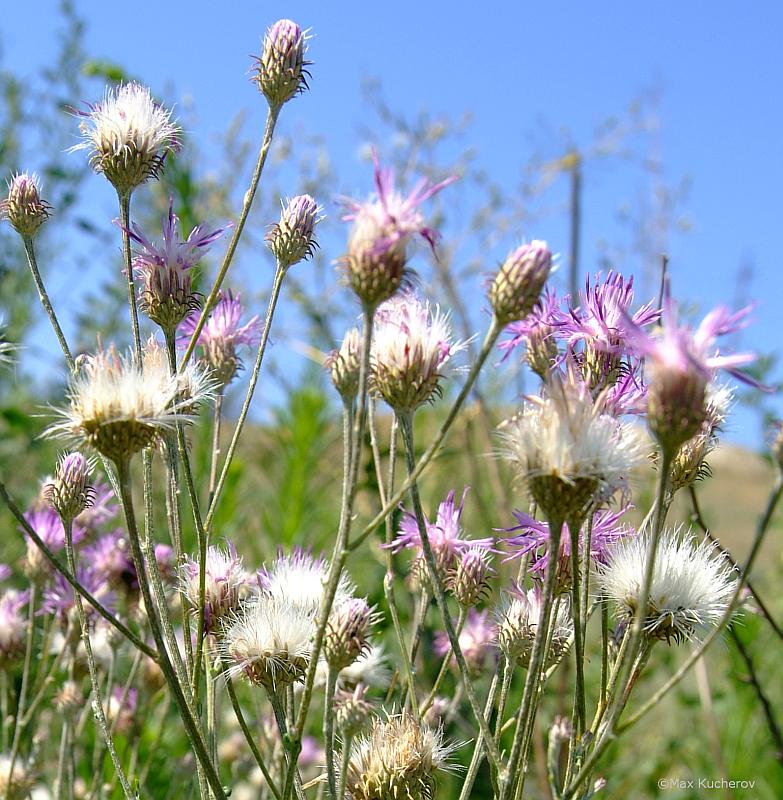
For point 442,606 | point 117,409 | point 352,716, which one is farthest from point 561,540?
point 117,409

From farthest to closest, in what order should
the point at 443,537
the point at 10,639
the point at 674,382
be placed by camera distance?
the point at 10,639
the point at 443,537
the point at 674,382

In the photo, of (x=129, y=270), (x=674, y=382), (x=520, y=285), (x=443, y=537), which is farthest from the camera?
(x=443, y=537)

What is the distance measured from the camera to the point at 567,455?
91cm

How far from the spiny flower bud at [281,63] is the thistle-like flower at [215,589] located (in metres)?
0.67

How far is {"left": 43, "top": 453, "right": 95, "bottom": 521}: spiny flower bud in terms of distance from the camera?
4.11ft

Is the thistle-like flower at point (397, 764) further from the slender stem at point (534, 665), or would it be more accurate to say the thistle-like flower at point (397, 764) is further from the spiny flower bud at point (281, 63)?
the spiny flower bud at point (281, 63)

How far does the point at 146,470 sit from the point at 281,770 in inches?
23.7

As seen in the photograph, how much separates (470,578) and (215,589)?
0.36 metres

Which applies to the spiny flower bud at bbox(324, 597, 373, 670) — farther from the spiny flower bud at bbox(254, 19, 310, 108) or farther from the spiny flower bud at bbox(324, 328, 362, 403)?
the spiny flower bud at bbox(254, 19, 310, 108)

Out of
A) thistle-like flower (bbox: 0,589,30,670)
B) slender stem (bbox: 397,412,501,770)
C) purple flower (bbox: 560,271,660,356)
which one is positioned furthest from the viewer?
thistle-like flower (bbox: 0,589,30,670)

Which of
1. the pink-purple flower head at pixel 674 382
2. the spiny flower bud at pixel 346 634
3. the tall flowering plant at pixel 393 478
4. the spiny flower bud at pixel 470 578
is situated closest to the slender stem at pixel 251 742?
the tall flowering plant at pixel 393 478

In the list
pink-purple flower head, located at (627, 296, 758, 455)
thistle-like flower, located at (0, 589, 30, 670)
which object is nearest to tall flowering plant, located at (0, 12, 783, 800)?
pink-purple flower head, located at (627, 296, 758, 455)

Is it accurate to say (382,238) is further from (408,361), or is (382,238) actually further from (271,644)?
(271,644)

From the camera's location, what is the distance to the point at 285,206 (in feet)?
4.58
